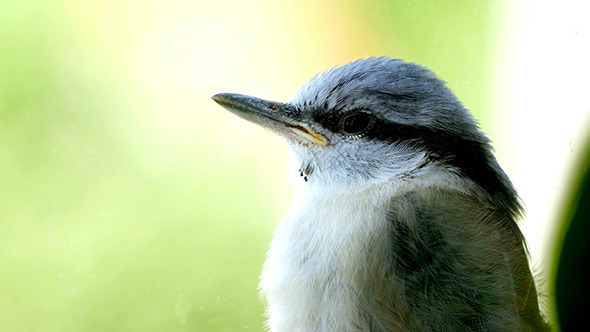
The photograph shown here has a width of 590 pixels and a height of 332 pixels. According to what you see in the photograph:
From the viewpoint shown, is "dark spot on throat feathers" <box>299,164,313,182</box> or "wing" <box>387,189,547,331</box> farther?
"dark spot on throat feathers" <box>299,164,313,182</box>

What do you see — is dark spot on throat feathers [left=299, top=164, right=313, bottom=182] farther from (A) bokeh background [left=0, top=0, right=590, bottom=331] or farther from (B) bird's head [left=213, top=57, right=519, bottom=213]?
(A) bokeh background [left=0, top=0, right=590, bottom=331]

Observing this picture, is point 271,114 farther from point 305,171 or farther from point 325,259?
point 325,259

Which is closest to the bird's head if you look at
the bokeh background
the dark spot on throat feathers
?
the dark spot on throat feathers

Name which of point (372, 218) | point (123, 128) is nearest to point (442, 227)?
point (372, 218)

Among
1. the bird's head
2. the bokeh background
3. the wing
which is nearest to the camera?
the wing

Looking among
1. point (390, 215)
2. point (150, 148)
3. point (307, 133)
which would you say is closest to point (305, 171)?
point (307, 133)

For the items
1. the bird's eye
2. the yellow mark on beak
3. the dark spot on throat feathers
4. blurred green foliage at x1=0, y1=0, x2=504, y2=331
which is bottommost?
blurred green foliage at x1=0, y1=0, x2=504, y2=331
